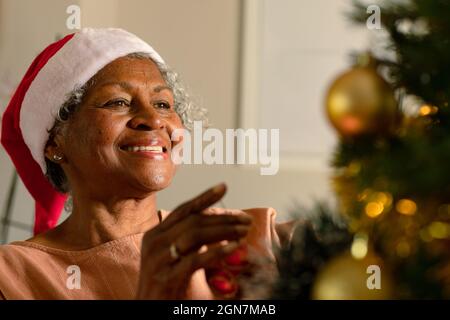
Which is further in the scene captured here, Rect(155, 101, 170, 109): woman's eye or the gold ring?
Rect(155, 101, 170, 109): woman's eye

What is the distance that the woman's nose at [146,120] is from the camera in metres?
1.16

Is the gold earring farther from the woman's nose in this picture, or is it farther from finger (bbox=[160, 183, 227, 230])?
finger (bbox=[160, 183, 227, 230])

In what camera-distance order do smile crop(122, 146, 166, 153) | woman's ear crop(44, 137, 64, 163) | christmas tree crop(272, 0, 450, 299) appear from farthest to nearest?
1. woman's ear crop(44, 137, 64, 163)
2. smile crop(122, 146, 166, 153)
3. christmas tree crop(272, 0, 450, 299)

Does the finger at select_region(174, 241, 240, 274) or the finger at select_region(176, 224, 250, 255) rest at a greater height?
the finger at select_region(176, 224, 250, 255)

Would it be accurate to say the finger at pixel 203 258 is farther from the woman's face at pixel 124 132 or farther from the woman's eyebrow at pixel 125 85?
the woman's eyebrow at pixel 125 85

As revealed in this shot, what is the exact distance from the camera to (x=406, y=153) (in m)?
0.45

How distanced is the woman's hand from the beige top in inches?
11.1

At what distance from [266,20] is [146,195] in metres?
1.49

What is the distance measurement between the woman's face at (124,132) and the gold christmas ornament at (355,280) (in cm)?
66

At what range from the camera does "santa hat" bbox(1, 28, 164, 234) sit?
1.23 m

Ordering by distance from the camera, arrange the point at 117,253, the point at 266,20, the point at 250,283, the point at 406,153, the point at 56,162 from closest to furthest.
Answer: the point at 406,153 → the point at 250,283 → the point at 117,253 → the point at 56,162 → the point at 266,20

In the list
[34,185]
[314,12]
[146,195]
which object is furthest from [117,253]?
[314,12]

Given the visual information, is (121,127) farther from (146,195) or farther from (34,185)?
(34,185)

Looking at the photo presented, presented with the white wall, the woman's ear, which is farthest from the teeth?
the white wall
